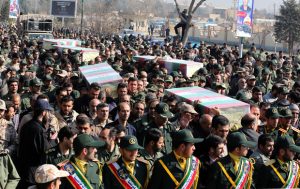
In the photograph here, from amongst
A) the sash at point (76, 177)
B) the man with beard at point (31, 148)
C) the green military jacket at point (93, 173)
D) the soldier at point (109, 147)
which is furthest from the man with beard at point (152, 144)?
the man with beard at point (31, 148)

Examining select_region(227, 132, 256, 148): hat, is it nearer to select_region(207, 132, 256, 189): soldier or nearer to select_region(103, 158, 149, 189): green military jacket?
select_region(207, 132, 256, 189): soldier

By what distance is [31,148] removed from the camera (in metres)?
7.24

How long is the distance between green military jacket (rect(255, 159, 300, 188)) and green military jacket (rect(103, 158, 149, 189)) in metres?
1.22

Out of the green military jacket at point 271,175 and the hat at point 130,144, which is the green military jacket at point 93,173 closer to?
the hat at point 130,144

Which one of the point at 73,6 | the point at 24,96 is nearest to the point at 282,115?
the point at 24,96

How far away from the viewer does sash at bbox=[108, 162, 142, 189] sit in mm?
6105

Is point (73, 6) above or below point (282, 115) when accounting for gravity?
above

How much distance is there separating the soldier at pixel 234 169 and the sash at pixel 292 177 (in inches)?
11.9

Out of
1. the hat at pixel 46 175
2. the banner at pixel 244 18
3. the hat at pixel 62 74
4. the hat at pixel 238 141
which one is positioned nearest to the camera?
the hat at pixel 46 175

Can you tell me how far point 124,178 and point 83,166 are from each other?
1.44 feet

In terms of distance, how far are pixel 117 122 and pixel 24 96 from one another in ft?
9.59

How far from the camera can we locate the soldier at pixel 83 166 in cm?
588

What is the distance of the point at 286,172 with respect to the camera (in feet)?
21.0

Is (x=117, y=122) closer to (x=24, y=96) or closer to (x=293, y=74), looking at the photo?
(x=24, y=96)
